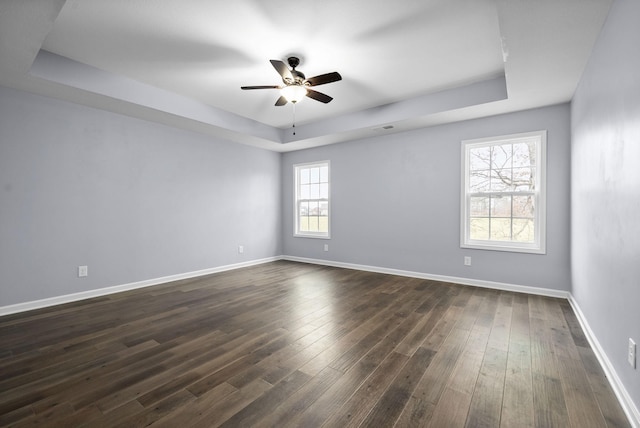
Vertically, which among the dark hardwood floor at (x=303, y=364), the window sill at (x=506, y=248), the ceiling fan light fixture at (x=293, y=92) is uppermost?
the ceiling fan light fixture at (x=293, y=92)

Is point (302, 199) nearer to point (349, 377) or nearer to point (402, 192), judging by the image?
point (402, 192)

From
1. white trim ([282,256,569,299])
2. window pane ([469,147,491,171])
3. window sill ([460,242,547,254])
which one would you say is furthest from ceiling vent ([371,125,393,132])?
white trim ([282,256,569,299])

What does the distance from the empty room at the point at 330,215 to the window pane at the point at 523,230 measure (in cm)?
5

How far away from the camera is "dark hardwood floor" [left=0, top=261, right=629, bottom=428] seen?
60.6 inches

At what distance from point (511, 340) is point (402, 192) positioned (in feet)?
9.16

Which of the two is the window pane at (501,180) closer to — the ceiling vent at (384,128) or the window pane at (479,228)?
the window pane at (479,228)

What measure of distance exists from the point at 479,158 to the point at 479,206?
0.71m

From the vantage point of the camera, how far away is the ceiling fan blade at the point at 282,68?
2533 mm

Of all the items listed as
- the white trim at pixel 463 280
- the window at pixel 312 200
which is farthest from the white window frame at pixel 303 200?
the white trim at pixel 463 280

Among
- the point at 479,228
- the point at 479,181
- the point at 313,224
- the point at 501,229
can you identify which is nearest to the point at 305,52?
the point at 479,181

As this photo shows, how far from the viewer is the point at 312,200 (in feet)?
20.0

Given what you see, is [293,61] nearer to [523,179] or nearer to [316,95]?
[316,95]

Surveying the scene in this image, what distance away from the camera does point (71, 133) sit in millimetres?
3525

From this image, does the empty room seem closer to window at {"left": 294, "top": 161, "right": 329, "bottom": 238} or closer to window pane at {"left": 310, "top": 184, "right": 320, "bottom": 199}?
window at {"left": 294, "top": 161, "right": 329, "bottom": 238}
